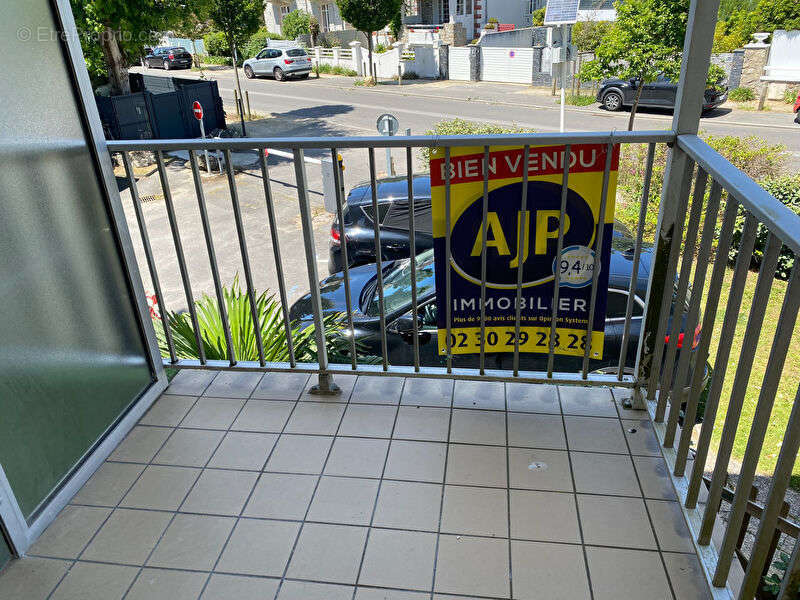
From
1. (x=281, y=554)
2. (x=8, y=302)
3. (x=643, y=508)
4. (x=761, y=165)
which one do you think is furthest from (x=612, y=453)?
(x=761, y=165)

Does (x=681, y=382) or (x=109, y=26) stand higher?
(x=109, y=26)

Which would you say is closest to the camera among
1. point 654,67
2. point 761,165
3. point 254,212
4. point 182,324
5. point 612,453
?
point 612,453

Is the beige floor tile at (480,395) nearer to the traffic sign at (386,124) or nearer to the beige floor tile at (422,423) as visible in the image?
the beige floor tile at (422,423)

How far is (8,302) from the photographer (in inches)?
82.5

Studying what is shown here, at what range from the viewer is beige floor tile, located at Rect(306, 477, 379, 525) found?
2229 millimetres

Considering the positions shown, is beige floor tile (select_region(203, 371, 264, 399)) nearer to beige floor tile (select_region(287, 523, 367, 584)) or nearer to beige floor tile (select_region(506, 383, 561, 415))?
beige floor tile (select_region(287, 523, 367, 584))

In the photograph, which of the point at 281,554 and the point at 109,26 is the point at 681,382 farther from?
the point at 109,26

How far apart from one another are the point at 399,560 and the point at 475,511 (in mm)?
352

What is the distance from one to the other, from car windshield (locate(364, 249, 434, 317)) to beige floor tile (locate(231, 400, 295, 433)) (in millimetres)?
→ 1486

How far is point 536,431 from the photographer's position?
104 inches

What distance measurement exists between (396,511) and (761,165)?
7.97 meters

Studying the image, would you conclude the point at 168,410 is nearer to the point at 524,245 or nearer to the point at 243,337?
the point at 243,337

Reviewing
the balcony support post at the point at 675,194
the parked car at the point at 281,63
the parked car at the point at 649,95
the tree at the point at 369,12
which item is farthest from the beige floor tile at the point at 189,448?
the parked car at the point at 281,63

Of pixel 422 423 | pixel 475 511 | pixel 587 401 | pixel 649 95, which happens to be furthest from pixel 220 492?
pixel 649 95
